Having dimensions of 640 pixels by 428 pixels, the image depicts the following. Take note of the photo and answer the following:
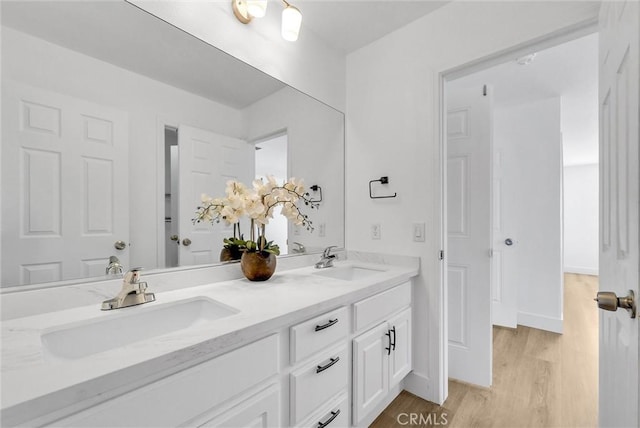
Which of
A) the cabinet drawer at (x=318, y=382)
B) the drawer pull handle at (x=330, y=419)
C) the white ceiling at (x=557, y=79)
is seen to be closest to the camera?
the cabinet drawer at (x=318, y=382)

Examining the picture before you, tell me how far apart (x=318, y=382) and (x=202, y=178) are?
3.35 feet

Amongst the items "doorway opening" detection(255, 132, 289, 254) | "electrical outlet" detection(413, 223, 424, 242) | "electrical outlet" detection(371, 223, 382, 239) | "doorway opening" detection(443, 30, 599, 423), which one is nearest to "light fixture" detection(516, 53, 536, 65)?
"doorway opening" detection(443, 30, 599, 423)

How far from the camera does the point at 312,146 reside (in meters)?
1.93

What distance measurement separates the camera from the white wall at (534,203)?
2709mm

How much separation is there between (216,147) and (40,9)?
2.33ft

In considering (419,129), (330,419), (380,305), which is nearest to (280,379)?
(330,419)

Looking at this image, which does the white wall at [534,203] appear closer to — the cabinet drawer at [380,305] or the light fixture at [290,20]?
the cabinet drawer at [380,305]

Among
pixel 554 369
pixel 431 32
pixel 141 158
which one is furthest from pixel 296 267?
pixel 554 369

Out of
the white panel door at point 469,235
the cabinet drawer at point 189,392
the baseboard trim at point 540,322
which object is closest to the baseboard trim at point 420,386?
the white panel door at point 469,235

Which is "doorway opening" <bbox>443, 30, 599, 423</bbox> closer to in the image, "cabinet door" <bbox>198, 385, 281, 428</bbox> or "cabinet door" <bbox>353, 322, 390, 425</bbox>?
"cabinet door" <bbox>353, 322, 390, 425</bbox>

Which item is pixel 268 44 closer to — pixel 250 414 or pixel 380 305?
pixel 380 305

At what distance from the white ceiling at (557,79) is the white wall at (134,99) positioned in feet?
6.40

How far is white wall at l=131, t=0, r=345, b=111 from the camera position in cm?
125

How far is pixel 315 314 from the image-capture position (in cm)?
103
